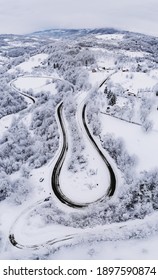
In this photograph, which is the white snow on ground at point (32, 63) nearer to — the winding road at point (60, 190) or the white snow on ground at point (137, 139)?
the winding road at point (60, 190)

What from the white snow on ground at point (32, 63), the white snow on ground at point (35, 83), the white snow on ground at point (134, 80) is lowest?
the white snow on ground at point (35, 83)

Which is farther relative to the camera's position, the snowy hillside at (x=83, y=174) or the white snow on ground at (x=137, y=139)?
the white snow on ground at (x=137, y=139)

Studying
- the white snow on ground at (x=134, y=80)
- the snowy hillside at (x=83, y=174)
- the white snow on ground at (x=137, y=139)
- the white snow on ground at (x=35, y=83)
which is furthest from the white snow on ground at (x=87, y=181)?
the white snow on ground at (x=35, y=83)

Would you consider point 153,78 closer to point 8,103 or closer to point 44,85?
point 44,85

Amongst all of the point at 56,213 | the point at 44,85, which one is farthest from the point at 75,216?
the point at 44,85

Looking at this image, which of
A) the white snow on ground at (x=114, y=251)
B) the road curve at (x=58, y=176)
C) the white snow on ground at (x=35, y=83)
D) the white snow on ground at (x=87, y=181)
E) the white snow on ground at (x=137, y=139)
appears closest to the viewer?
the white snow on ground at (x=114, y=251)

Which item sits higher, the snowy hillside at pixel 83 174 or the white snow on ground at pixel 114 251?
the snowy hillside at pixel 83 174

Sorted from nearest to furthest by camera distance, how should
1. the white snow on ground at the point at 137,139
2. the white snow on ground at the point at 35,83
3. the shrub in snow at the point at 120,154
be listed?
the shrub in snow at the point at 120,154 < the white snow on ground at the point at 137,139 < the white snow on ground at the point at 35,83
